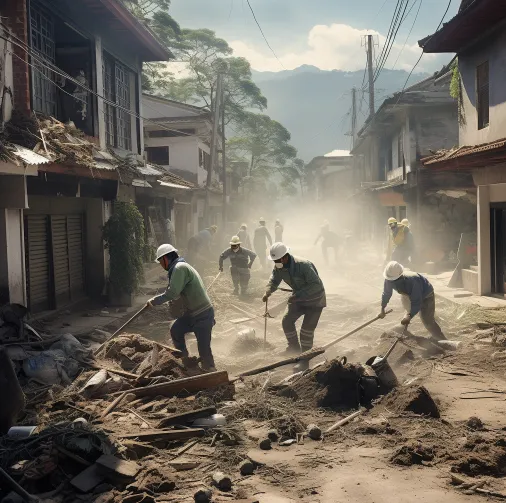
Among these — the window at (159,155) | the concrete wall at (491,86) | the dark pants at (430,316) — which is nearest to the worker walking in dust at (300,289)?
the dark pants at (430,316)

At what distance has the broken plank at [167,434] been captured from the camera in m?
5.19

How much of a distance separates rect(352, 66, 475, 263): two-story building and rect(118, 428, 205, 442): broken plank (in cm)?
1242

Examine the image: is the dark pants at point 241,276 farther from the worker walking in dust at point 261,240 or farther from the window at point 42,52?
the window at point 42,52

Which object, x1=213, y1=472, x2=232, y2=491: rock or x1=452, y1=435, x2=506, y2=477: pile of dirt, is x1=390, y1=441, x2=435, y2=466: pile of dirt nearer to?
x1=452, y1=435, x2=506, y2=477: pile of dirt

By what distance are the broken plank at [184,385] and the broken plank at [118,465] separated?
175cm

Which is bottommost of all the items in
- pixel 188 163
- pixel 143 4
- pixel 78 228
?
pixel 78 228

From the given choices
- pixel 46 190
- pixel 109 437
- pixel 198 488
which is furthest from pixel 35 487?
pixel 46 190

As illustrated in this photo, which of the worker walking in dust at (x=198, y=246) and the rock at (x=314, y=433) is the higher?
the worker walking in dust at (x=198, y=246)

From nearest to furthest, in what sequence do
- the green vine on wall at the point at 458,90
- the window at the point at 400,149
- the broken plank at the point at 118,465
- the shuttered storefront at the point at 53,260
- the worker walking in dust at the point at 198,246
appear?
the broken plank at the point at 118,465
the shuttered storefront at the point at 53,260
the green vine on wall at the point at 458,90
the worker walking in dust at the point at 198,246
the window at the point at 400,149

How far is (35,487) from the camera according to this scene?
436 cm

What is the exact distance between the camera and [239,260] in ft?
45.9

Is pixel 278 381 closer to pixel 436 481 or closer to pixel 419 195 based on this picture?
pixel 436 481

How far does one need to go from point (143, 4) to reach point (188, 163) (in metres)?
11.6

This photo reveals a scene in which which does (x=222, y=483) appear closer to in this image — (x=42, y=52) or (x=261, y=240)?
(x=42, y=52)
